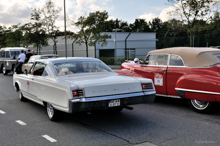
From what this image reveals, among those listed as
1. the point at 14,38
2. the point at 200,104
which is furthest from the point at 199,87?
the point at 14,38

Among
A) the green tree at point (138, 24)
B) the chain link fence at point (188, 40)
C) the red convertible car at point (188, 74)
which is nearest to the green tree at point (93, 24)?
the chain link fence at point (188, 40)

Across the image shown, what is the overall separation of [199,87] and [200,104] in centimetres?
54

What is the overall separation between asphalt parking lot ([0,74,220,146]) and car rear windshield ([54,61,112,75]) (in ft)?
3.47

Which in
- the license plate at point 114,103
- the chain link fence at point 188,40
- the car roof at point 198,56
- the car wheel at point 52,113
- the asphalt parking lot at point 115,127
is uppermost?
the chain link fence at point 188,40

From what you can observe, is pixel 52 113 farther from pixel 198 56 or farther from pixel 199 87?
pixel 198 56

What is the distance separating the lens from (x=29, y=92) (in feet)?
24.2

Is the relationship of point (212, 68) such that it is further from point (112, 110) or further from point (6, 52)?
point (6, 52)

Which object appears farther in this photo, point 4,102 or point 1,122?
point 4,102

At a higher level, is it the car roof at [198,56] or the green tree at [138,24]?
the green tree at [138,24]

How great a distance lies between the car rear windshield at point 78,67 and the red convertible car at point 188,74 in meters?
1.83

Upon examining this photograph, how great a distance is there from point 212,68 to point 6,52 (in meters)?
18.8

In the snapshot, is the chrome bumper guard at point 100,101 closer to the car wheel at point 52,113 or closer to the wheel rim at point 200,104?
the car wheel at point 52,113

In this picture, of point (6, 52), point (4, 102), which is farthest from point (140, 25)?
point (4, 102)

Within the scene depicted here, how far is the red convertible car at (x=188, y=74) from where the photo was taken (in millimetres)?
6391
